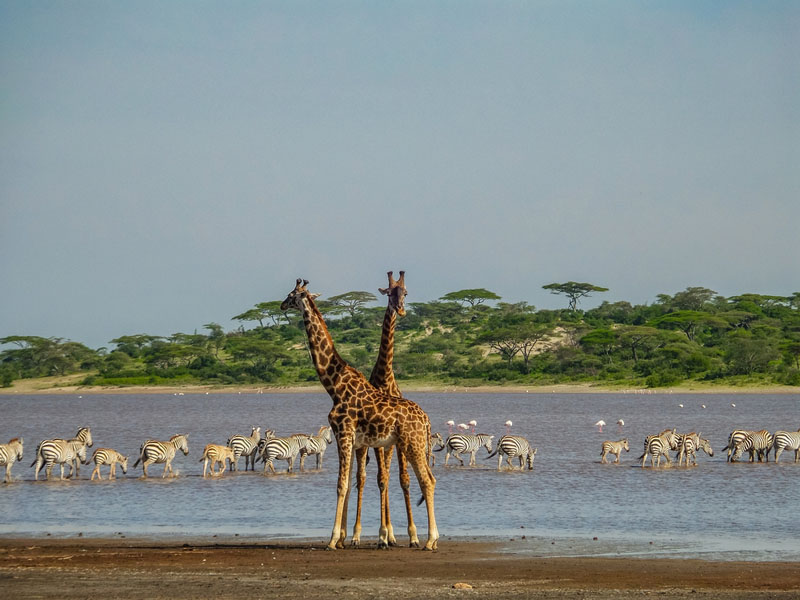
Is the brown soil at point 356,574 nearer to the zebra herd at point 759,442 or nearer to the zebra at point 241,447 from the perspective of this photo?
the zebra at point 241,447

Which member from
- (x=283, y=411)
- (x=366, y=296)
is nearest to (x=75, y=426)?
(x=283, y=411)

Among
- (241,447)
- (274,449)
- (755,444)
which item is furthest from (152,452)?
(755,444)

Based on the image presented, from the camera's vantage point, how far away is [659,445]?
2486cm

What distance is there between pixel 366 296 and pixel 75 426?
2467 inches

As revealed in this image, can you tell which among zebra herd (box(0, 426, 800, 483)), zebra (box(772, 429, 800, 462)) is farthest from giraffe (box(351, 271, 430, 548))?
zebra (box(772, 429, 800, 462))

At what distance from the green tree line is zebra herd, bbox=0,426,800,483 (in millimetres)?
42522

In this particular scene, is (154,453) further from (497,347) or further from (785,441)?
(497,347)

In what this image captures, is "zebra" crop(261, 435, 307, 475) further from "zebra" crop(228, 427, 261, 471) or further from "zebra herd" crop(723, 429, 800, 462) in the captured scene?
"zebra herd" crop(723, 429, 800, 462)

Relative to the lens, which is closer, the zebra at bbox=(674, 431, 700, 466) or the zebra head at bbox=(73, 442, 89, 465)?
the zebra head at bbox=(73, 442, 89, 465)

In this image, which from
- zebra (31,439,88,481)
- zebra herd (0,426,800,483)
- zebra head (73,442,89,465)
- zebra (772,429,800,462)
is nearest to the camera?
zebra (31,439,88,481)

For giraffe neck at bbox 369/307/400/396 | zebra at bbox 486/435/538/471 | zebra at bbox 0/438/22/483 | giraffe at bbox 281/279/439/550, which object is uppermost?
giraffe neck at bbox 369/307/400/396

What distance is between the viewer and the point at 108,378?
88938 millimetres

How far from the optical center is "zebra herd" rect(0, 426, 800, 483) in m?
Result: 22.3

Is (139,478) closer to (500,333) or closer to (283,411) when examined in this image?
(283,411)
